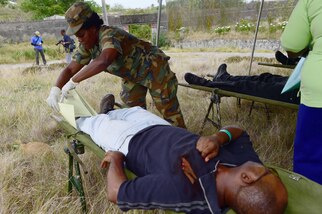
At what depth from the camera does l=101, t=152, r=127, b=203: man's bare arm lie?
1238 mm

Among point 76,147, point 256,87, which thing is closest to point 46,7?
point 256,87

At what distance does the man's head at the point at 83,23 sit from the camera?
2.04m

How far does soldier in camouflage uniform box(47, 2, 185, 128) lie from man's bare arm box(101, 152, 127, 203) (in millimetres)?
677

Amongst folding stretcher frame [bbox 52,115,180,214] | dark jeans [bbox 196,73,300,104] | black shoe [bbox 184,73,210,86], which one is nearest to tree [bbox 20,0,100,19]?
black shoe [bbox 184,73,210,86]

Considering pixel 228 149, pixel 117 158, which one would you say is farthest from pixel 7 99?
pixel 228 149

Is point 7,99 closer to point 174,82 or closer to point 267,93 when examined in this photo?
point 174,82

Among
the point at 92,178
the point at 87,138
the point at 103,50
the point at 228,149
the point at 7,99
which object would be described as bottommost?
the point at 7,99

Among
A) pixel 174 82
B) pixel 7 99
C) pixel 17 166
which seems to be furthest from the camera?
pixel 7 99

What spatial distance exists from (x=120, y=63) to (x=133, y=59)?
0.11 metres

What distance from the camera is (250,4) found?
15.9m

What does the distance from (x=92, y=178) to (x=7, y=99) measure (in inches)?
108

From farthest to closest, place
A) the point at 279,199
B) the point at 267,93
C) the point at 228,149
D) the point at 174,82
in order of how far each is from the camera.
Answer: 1. the point at 267,93
2. the point at 174,82
3. the point at 228,149
4. the point at 279,199

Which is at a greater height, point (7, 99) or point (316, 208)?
point (316, 208)

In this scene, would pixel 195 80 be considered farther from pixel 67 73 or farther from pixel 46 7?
pixel 46 7
